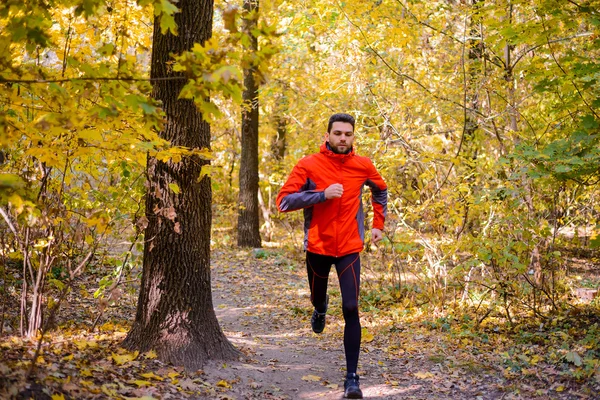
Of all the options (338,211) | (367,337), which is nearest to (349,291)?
(338,211)

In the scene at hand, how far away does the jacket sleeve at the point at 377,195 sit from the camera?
5.30 meters

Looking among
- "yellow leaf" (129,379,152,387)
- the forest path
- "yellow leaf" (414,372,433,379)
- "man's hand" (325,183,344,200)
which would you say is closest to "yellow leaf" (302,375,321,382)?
the forest path

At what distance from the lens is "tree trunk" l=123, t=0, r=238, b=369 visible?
15.8ft

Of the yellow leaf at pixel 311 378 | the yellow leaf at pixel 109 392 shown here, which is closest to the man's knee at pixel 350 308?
the yellow leaf at pixel 311 378

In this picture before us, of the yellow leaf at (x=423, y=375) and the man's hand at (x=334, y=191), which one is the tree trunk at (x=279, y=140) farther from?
the man's hand at (x=334, y=191)

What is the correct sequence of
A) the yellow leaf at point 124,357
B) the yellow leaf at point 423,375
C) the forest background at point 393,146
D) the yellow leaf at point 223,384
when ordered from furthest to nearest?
the yellow leaf at point 423,375, the yellow leaf at point 223,384, the yellow leaf at point 124,357, the forest background at point 393,146

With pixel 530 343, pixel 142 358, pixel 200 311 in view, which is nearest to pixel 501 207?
pixel 530 343

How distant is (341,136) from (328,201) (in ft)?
1.89

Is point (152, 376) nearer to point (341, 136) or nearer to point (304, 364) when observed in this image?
point (304, 364)

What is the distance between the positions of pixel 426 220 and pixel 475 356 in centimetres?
231

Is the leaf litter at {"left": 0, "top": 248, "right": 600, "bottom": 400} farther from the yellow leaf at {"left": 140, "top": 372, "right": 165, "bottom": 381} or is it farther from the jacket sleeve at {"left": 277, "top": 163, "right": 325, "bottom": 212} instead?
the jacket sleeve at {"left": 277, "top": 163, "right": 325, "bottom": 212}

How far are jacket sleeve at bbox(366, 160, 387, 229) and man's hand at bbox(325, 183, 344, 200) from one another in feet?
2.07

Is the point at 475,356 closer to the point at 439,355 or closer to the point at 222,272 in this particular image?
the point at 439,355

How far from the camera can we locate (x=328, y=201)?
4.94m
